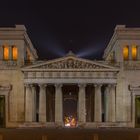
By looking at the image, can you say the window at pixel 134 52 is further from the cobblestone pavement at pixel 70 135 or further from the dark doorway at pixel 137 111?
the cobblestone pavement at pixel 70 135

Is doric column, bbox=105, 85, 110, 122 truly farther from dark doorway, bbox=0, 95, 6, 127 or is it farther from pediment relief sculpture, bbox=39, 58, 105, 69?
dark doorway, bbox=0, 95, 6, 127

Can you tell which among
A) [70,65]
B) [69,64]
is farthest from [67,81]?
[69,64]

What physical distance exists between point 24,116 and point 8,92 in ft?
16.9

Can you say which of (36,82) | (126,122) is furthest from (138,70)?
(36,82)

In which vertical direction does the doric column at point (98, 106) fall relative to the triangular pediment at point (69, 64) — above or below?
below

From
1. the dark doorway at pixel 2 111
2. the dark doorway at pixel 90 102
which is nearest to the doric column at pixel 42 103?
the dark doorway at pixel 2 111

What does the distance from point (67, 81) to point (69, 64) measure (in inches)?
119

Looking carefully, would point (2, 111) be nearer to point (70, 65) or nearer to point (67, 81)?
point (67, 81)

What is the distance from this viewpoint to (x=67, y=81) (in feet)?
302

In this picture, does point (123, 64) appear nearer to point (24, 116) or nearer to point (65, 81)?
point (65, 81)

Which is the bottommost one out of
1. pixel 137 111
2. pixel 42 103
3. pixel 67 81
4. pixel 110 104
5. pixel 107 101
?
pixel 137 111

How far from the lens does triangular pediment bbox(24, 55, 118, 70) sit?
91.6 meters

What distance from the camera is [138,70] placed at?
94688mm

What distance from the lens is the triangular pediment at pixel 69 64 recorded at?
9162cm
